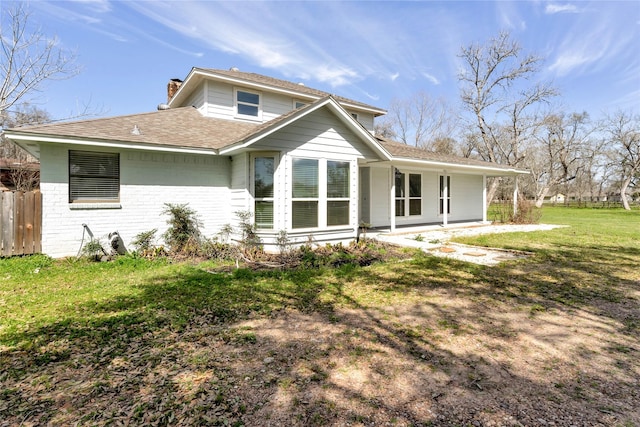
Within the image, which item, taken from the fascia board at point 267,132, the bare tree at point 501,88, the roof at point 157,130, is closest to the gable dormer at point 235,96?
the roof at point 157,130

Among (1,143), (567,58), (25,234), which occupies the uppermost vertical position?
(567,58)

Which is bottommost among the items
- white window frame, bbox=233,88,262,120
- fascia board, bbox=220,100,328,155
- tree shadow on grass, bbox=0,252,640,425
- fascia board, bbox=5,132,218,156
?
tree shadow on grass, bbox=0,252,640,425

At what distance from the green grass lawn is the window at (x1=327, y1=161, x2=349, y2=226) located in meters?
3.03

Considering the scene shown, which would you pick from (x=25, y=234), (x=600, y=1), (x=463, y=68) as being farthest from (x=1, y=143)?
(x=463, y=68)

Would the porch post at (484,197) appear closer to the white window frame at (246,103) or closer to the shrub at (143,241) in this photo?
the white window frame at (246,103)

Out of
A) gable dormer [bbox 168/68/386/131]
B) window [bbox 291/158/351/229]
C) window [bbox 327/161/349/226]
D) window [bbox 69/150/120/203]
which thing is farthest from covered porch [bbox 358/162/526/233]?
window [bbox 69/150/120/203]

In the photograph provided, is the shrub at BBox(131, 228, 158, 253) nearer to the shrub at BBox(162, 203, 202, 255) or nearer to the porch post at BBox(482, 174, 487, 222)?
the shrub at BBox(162, 203, 202, 255)

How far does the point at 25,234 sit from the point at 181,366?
7244 mm

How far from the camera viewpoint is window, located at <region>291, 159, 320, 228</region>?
28.5ft

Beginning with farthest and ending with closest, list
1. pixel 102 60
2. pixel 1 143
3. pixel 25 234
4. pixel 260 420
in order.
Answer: pixel 1 143, pixel 102 60, pixel 25 234, pixel 260 420

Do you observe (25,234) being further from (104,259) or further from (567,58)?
(567,58)

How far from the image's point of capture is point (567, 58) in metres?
21.6

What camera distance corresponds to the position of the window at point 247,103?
39.5ft

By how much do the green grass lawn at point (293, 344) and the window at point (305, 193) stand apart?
2.38m
